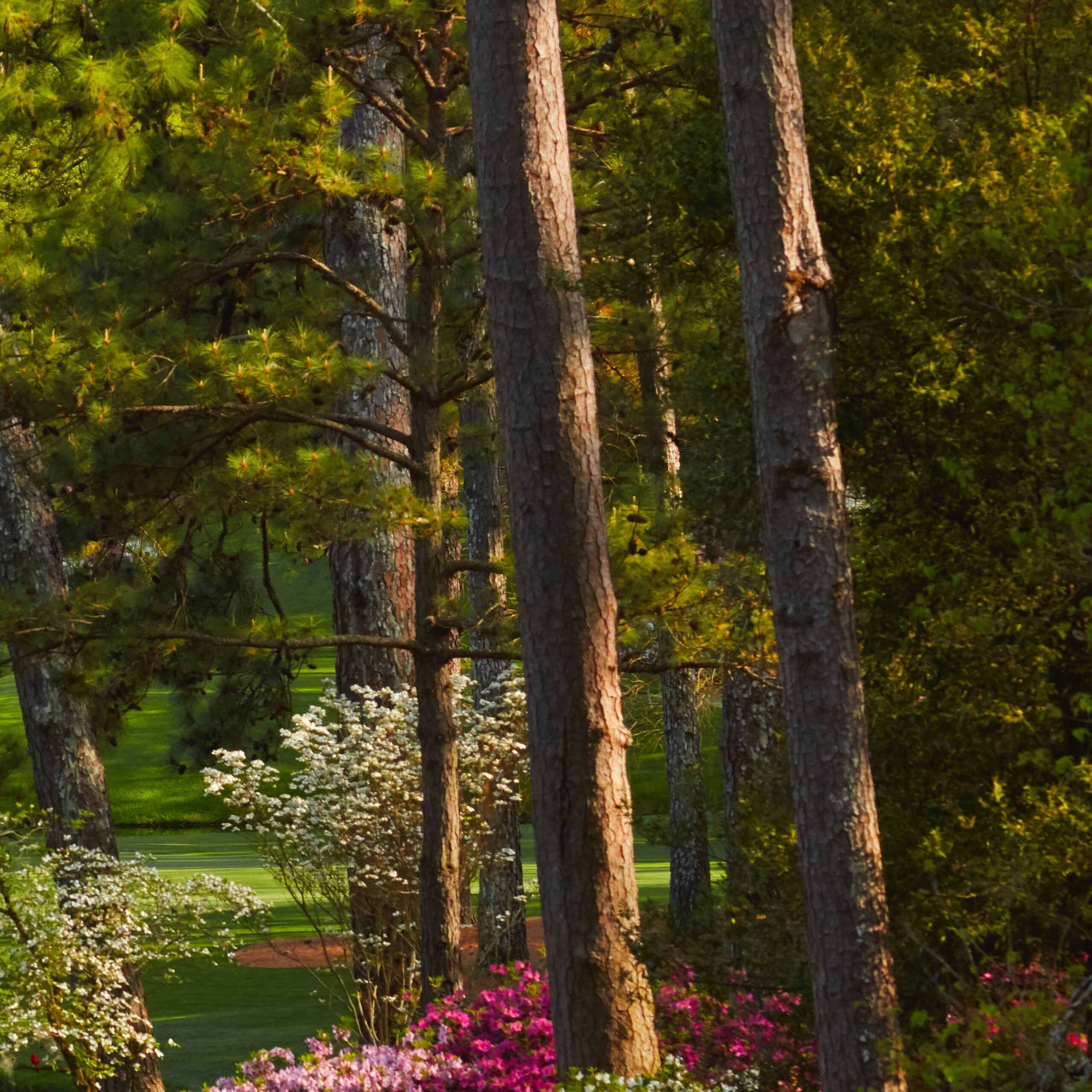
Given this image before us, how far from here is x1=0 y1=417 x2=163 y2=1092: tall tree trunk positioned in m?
9.16

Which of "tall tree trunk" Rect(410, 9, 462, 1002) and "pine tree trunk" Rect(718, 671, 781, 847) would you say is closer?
"tall tree trunk" Rect(410, 9, 462, 1002)

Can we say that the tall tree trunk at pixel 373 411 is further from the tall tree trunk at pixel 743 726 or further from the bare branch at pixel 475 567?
the tall tree trunk at pixel 743 726

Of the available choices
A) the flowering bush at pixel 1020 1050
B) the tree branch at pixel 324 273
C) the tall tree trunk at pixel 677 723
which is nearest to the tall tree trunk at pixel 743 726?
the tall tree trunk at pixel 677 723

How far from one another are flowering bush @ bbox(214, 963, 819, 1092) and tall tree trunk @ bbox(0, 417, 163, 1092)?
9.06 feet

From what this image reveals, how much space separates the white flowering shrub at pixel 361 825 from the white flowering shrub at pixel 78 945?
31.6 inches

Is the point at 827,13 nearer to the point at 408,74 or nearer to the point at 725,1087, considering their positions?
the point at 408,74

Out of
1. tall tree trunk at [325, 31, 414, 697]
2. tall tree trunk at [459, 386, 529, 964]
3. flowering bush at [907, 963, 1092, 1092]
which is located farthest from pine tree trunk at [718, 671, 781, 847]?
flowering bush at [907, 963, 1092, 1092]

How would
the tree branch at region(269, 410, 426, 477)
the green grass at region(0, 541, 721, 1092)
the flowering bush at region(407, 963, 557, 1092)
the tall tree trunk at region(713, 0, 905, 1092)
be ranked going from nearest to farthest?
1. the tall tree trunk at region(713, 0, 905, 1092)
2. the flowering bush at region(407, 963, 557, 1092)
3. the tree branch at region(269, 410, 426, 477)
4. the green grass at region(0, 541, 721, 1092)

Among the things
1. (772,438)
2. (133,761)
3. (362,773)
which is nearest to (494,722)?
(362,773)

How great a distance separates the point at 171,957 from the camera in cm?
916

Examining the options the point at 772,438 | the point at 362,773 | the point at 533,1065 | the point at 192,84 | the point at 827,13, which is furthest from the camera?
the point at 362,773

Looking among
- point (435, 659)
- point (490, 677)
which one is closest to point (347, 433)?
point (435, 659)

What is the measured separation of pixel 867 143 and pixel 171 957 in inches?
271

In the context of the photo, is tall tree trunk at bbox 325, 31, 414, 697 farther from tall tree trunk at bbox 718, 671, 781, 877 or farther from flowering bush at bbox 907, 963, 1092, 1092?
flowering bush at bbox 907, 963, 1092, 1092
